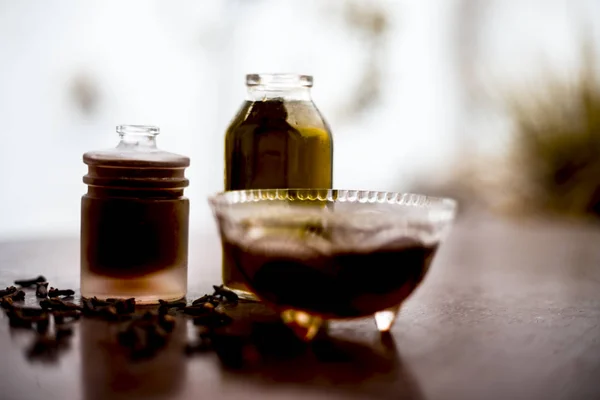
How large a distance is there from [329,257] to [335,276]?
18 mm

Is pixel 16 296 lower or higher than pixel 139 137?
lower

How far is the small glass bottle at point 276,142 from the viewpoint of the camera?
101 cm

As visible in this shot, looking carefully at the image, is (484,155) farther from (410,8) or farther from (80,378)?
(80,378)

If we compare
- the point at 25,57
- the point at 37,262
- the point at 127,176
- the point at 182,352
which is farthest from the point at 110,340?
the point at 25,57

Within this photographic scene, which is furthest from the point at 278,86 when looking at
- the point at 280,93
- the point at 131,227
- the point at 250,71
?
the point at 250,71

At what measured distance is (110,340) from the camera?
0.75 metres

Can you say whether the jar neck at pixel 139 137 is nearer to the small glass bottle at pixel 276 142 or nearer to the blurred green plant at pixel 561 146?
the small glass bottle at pixel 276 142

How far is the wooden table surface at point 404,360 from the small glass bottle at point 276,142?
16cm

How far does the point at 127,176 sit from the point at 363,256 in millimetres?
340

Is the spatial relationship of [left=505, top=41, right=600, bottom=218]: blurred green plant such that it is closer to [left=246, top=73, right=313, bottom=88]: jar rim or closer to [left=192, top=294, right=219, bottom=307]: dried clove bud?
[left=246, top=73, right=313, bottom=88]: jar rim

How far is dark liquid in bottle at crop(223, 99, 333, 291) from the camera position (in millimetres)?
1007

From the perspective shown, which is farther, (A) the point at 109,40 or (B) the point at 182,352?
(A) the point at 109,40

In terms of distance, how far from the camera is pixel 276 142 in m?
1.00

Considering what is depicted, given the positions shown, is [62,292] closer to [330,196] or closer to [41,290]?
[41,290]
